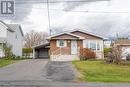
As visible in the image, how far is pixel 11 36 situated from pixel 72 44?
1665 centimetres

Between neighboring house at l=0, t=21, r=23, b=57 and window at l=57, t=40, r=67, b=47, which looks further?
neighboring house at l=0, t=21, r=23, b=57

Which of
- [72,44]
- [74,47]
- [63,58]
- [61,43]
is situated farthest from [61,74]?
[72,44]

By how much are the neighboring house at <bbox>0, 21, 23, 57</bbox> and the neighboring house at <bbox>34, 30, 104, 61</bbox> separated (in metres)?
10.9

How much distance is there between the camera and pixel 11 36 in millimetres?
61688

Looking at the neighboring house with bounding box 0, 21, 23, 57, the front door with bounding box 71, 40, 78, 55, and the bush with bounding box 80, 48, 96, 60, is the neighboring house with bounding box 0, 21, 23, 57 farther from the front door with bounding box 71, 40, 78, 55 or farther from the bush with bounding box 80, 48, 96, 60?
the bush with bounding box 80, 48, 96, 60

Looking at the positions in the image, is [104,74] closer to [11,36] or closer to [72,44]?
[72,44]

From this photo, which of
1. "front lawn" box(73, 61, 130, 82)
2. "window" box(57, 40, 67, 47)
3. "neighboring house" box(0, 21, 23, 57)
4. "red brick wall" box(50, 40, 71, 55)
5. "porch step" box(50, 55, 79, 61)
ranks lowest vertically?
"front lawn" box(73, 61, 130, 82)

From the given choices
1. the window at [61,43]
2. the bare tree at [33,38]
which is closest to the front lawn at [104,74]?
the window at [61,43]

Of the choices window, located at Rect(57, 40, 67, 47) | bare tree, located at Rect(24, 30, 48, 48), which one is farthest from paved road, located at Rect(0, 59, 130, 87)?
bare tree, located at Rect(24, 30, 48, 48)

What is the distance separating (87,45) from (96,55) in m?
2.58

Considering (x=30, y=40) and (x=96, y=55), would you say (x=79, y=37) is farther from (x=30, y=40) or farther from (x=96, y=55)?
(x=30, y=40)

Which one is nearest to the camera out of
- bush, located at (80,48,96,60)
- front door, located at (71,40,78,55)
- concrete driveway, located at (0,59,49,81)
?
concrete driveway, located at (0,59,49,81)

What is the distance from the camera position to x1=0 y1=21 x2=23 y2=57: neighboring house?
5721cm

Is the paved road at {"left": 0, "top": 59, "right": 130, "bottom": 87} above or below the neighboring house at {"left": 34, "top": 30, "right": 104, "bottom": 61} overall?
below
